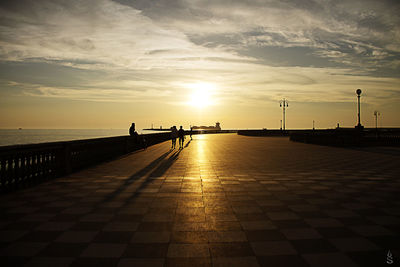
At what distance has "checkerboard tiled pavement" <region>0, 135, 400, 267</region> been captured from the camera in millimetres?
3486

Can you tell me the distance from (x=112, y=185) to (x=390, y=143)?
25351 millimetres

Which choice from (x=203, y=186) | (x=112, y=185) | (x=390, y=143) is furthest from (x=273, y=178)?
(x=390, y=143)

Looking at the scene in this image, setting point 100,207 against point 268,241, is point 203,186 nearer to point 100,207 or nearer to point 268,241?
point 100,207

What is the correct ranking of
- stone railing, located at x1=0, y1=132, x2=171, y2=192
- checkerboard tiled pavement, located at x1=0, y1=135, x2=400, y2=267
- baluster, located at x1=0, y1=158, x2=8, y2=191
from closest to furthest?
1. checkerboard tiled pavement, located at x1=0, y1=135, x2=400, y2=267
2. baluster, located at x1=0, y1=158, x2=8, y2=191
3. stone railing, located at x1=0, y1=132, x2=171, y2=192

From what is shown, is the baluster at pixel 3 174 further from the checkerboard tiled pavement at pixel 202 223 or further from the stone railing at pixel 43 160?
the checkerboard tiled pavement at pixel 202 223

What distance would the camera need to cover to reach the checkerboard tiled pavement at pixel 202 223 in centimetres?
349

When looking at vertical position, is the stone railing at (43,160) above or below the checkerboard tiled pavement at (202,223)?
above

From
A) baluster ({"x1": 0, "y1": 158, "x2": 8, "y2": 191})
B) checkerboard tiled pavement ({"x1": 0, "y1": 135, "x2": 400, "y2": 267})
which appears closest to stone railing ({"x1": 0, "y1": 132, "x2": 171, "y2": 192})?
baluster ({"x1": 0, "y1": 158, "x2": 8, "y2": 191})

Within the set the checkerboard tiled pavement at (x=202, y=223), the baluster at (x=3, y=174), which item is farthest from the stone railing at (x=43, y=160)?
the checkerboard tiled pavement at (x=202, y=223)

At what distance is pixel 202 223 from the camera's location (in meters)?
4.71

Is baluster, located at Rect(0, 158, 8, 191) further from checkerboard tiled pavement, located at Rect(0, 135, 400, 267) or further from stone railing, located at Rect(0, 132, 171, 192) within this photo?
checkerboard tiled pavement, located at Rect(0, 135, 400, 267)

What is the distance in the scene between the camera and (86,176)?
957 cm

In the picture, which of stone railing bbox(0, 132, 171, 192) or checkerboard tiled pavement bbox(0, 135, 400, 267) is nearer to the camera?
checkerboard tiled pavement bbox(0, 135, 400, 267)

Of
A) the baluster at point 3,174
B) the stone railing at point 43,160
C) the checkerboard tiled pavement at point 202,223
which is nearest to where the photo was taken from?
the checkerboard tiled pavement at point 202,223
